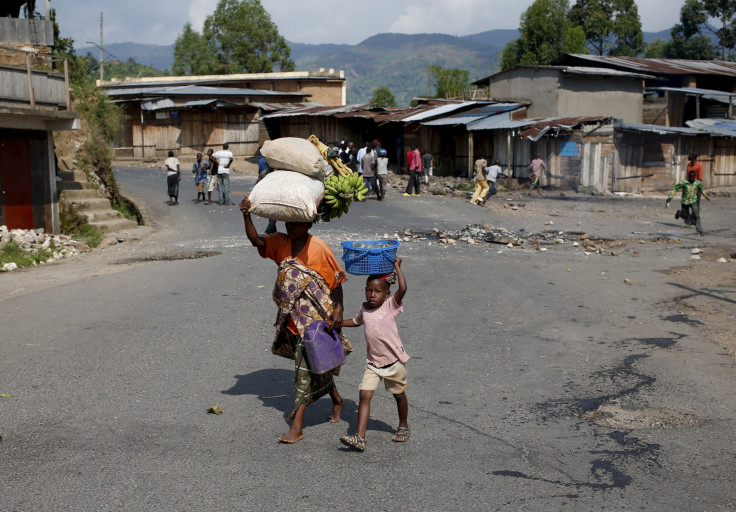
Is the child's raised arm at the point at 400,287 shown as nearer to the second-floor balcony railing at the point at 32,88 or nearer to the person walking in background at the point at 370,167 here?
the second-floor balcony railing at the point at 32,88

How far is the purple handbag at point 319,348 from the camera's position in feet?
17.2

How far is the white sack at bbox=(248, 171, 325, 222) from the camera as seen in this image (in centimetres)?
523

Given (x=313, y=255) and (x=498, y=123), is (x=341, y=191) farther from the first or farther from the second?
(x=498, y=123)

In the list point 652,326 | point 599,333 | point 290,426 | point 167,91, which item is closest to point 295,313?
point 290,426

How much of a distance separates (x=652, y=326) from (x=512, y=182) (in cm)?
2110

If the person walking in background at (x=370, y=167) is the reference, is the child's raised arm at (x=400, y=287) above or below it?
below

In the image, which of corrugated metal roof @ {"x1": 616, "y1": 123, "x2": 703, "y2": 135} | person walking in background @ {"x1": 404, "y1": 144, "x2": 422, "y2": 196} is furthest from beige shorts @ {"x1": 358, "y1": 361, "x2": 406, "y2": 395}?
corrugated metal roof @ {"x1": 616, "y1": 123, "x2": 703, "y2": 135}

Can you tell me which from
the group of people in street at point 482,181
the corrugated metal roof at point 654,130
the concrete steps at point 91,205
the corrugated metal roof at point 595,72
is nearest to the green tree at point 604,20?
the corrugated metal roof at point 595,72

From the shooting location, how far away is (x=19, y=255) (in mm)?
14594

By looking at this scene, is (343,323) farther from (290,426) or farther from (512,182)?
(512,182)

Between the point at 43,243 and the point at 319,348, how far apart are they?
12372 mm

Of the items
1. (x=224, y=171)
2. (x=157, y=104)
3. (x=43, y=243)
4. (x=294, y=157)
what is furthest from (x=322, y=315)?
(x=157, y=104)

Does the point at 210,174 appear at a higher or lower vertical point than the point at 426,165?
lower

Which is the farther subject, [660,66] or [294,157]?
[660,66]
